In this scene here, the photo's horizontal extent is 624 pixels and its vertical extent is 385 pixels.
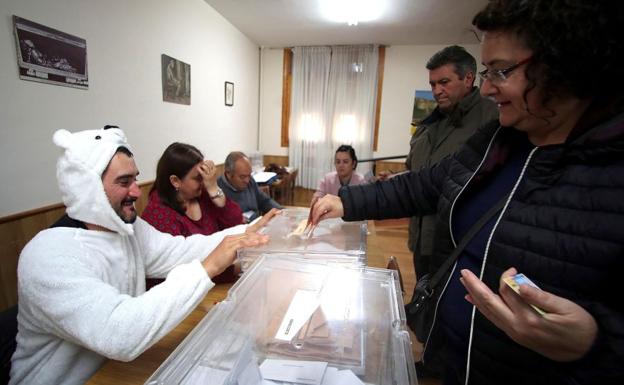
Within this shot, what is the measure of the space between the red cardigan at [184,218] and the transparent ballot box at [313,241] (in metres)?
0.50

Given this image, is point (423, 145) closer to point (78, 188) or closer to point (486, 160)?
point (486, 160)

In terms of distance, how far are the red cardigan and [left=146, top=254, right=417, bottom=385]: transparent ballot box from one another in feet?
2.37

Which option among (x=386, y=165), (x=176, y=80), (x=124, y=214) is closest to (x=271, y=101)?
(x=386, y=165)

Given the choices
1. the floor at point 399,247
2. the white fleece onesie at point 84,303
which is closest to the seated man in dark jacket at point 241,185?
the floor at point 399,247

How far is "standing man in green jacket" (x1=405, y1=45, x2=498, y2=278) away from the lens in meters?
1.58

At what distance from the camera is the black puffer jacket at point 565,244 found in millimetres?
500

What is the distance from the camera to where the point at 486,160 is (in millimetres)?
742

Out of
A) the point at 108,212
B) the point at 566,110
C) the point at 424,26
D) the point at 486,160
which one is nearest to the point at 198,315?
the point at 108,212

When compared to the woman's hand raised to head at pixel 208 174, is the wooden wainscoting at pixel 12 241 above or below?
below

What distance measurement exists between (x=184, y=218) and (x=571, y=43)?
168cm

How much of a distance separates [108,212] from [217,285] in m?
0.50

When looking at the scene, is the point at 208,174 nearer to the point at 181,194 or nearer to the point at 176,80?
the point at 181,194

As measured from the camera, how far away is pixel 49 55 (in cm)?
170

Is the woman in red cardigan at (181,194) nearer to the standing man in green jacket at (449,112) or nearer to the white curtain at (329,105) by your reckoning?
the standing man in green jacket at (449,112)
